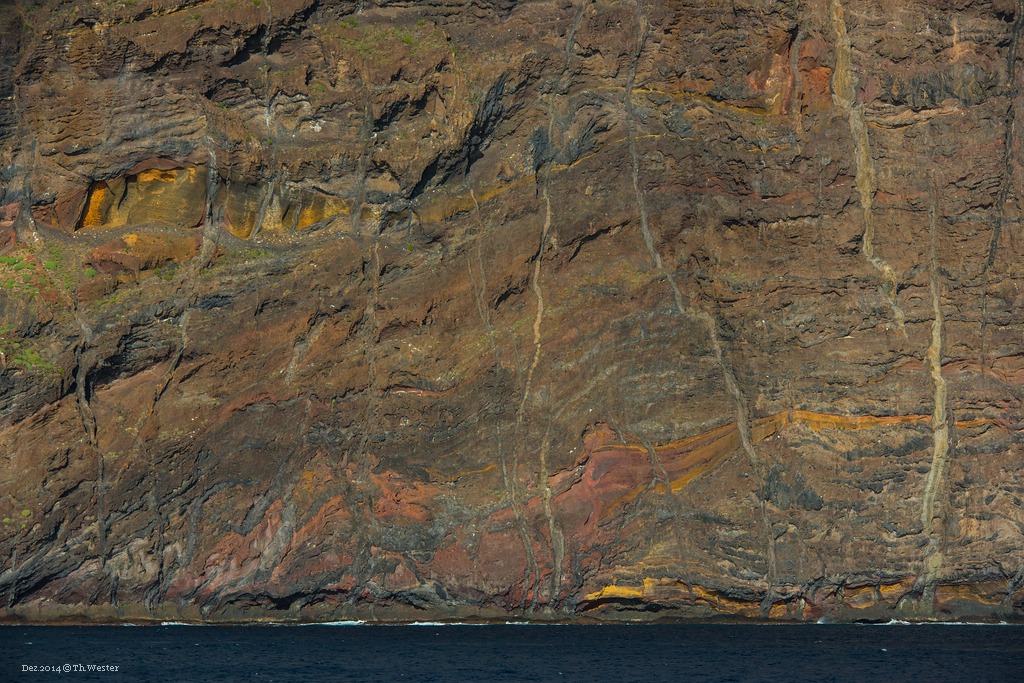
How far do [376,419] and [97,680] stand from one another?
10623 millimetres

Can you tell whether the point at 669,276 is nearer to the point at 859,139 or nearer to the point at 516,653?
the point at 859,139

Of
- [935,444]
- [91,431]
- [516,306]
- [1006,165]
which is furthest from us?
[1006,165]

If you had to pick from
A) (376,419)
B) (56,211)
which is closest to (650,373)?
(376,419)

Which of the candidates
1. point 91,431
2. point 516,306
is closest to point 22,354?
point 91,431

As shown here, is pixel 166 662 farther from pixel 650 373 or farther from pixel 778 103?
pixel 778 103

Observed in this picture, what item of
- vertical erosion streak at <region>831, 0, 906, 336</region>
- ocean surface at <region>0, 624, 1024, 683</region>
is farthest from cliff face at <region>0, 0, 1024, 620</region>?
ocean surface at <region>0, 624, 1024, 683</region>

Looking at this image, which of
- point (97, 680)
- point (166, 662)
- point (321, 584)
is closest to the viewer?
point (97, 680)

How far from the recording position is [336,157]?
113 feet

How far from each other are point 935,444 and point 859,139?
7785mm

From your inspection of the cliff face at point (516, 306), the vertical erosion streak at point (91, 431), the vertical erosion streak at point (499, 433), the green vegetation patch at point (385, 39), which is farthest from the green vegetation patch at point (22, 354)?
the green vegetation patch at point (385, 39)

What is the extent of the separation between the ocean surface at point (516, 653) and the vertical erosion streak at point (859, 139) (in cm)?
894

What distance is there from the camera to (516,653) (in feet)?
97.8

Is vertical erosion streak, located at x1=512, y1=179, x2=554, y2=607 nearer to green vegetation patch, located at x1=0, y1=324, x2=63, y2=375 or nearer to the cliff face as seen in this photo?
the cliff face

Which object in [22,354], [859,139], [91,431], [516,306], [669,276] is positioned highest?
[859,139]
